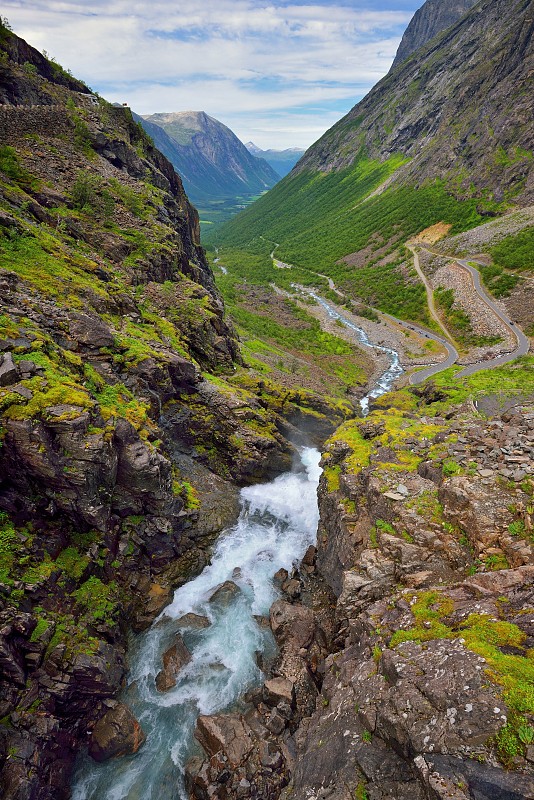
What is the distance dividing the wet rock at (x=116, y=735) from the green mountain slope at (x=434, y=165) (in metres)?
87.3

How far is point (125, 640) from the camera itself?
1992cm

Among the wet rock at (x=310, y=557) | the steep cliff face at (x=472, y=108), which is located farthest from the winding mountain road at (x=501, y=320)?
the wet rock at (x=310, y=557)

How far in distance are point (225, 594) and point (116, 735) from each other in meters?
8.39

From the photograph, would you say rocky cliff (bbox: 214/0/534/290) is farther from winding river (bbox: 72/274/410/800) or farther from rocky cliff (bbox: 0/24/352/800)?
winding river (bbox: 72/274/410/800)

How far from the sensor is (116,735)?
647 inches

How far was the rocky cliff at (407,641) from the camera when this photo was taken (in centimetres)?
977

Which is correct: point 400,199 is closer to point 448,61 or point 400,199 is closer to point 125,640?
point 448,61

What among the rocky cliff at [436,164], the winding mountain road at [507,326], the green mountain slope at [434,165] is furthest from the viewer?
the rocky cliff at [436,164]

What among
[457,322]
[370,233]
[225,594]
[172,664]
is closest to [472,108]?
[370,233]

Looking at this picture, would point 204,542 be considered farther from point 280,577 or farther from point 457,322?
point 457,322

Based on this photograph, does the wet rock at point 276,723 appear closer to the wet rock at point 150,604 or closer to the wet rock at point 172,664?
the wet rock at point 172,664

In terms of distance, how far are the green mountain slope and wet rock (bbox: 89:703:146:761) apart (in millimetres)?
87337

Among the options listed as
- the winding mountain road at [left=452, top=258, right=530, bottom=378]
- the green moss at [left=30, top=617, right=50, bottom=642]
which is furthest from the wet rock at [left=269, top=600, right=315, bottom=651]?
the winding mountain road at [left=452, top=258, right=530, bottom=378]

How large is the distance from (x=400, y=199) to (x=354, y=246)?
25811 millimetres
